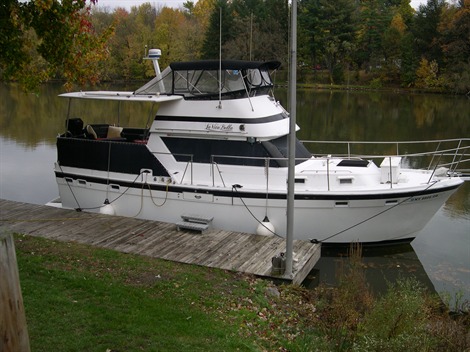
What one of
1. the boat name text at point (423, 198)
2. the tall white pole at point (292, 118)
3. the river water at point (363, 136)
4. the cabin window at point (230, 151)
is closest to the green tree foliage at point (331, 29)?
the river water at point (363, 136)

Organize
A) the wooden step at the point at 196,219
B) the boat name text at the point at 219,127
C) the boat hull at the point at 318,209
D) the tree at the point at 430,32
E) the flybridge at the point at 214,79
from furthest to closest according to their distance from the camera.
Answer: the tree at the point at 430,32 → the flybridge at the point at 214,79 → the boat name text at the point at 219,127 → the wooden step at the point at 196,219 → the boat hull at the point at 318,209

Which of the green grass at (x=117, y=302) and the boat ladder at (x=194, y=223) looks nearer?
the green grass at (x=117, y=302)

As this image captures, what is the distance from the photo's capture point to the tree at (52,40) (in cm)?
817

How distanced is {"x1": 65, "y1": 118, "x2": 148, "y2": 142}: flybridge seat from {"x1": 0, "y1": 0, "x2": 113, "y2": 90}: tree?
3951 mm

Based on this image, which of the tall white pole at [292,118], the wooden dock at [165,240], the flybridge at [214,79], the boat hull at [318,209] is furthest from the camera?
the flybridge at [214,79]

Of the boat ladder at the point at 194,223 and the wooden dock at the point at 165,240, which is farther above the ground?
the boat ladder at the point at 194,223

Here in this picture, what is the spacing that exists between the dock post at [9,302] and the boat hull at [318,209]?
26.7 ft

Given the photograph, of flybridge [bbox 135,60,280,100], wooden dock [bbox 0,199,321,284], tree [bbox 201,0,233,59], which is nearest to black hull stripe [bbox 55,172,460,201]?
wooden dock [bbox 0,199,321,284]

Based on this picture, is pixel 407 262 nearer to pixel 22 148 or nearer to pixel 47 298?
Answer: pixel 47 298

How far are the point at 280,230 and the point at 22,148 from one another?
16.1m

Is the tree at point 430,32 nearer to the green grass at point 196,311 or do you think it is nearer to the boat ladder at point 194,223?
the boat ladder at point 194,223

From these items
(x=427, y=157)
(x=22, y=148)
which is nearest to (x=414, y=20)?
(x=427, y=157)

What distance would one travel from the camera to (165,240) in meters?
10.1

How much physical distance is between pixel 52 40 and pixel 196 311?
521cm
